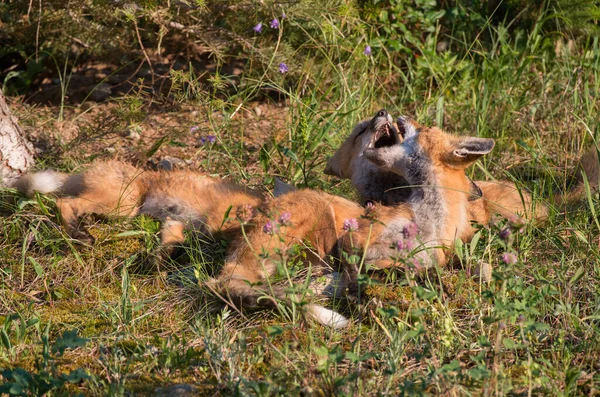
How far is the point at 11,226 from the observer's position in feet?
14.6

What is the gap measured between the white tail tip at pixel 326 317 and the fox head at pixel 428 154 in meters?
1.02

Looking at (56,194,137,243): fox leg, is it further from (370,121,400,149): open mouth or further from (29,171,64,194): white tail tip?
(370,121,400,149): open mouth

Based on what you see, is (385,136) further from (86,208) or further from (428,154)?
(86,208)

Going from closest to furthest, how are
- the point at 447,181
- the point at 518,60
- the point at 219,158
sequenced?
the point at 447,181
the point at 219,158
the point at 518,60

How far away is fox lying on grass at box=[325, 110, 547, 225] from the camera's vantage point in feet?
14.3

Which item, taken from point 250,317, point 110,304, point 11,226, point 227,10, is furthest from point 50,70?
point 250,317

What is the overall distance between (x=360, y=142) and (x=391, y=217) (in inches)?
37.1

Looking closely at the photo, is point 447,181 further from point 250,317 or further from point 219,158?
point 219,158

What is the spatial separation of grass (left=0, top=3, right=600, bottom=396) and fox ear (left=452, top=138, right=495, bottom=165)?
0.49 metres

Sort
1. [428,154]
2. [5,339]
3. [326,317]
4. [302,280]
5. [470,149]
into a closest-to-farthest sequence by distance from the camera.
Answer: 1. [5,339]
2. [326,317]
3. [302,280]
4. [470,149]
5. [428,154]

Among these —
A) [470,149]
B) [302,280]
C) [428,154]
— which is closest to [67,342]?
[302,280]

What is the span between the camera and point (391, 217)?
4.05 m

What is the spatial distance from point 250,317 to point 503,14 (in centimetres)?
413

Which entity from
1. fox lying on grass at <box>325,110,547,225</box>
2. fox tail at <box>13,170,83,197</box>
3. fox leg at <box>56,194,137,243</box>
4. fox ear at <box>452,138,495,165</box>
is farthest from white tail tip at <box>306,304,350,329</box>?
fox tail at <box>13,170,83,197</box>
